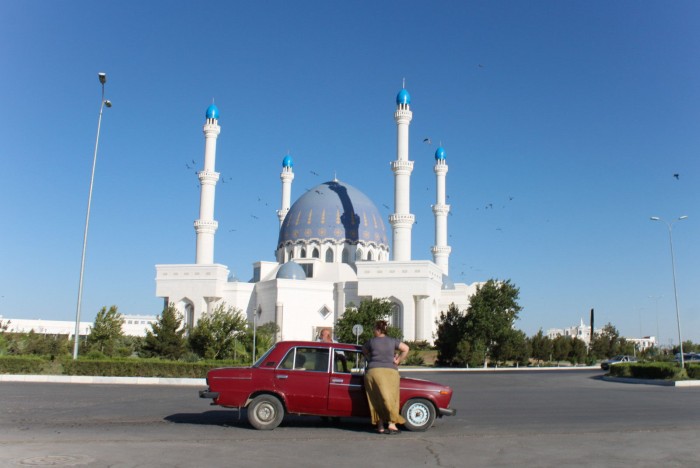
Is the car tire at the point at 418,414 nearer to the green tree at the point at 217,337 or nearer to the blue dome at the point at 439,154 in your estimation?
the green tree at the point at 217,337

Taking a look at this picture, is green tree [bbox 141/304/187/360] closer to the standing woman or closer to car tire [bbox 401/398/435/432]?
car tire [bbox 401/398/435/432]

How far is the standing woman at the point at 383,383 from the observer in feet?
31.2

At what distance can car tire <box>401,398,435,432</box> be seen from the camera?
9992 millimetres

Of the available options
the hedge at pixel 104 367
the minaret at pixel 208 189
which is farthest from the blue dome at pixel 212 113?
the hedge at pixel 104 367

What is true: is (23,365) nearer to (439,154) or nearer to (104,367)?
(104,367)

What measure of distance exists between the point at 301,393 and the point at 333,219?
53365mm

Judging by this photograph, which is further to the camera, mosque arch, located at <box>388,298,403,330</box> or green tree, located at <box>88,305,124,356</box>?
mosque arch, located at <box>388,298,403,330</box>

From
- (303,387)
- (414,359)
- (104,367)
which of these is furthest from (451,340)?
(303,387)

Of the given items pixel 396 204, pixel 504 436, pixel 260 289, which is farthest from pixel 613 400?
pixel 260 289

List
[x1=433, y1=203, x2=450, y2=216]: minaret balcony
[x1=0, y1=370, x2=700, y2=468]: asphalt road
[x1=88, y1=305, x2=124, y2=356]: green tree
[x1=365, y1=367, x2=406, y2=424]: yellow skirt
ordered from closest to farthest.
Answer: [x1=0, y1=370, x2=700, y2=468]: asphalt road
[x1=365, y1=367, x2=406, y2=424]: yellow skirt
[x1=88, y1=305, x2=124, y2=356]: green tree
[x1=433, y1=203, x2=450, y2=216]: minaret balcony

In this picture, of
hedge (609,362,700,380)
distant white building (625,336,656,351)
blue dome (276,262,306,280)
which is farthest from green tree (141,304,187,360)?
distant white building (625,336,656,351)

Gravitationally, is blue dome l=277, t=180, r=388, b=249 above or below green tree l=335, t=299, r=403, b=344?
above

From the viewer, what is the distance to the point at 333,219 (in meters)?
63.2

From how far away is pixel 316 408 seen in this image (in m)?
9.97
